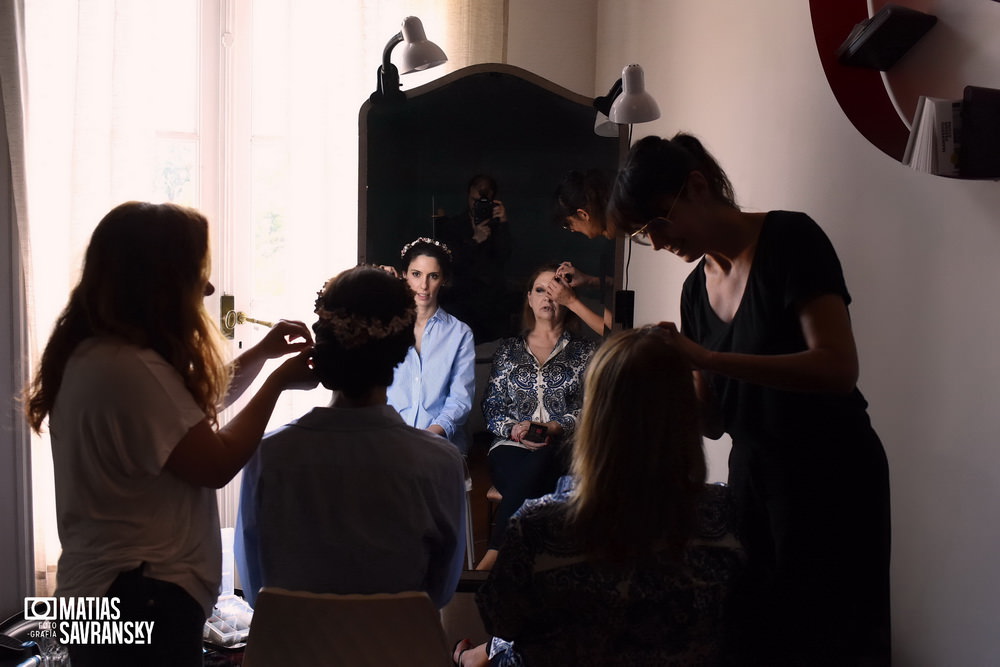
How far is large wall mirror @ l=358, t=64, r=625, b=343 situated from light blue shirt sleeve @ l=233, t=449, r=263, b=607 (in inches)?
31.3

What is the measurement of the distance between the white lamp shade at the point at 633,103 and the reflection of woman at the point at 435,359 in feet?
1.72

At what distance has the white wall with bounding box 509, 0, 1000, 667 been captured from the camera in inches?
49.2

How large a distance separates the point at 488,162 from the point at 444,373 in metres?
0.53

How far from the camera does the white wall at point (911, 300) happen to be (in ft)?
4.10

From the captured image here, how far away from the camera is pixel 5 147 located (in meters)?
2.57

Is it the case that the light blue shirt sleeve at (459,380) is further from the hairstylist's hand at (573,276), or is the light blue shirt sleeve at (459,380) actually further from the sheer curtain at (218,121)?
the sheer curtain at (218,121)

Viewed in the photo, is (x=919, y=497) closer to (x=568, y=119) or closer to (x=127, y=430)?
(x=568, y=119)

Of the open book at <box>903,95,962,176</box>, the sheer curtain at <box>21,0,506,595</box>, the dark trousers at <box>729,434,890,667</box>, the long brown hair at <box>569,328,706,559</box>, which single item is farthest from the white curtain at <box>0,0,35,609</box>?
the open book at <box>903,95,962,176</box>

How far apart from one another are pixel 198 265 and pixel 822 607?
113 centimetres

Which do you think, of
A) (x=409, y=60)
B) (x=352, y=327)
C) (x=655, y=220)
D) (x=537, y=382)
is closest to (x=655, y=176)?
(x=655, y=220)

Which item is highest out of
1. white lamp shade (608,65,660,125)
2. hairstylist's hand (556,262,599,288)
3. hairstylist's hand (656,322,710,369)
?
white lamp shade (608,65,660,125)

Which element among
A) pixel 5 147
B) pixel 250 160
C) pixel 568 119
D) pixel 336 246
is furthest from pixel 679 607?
pixel 5 147

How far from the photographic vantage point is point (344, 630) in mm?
1114

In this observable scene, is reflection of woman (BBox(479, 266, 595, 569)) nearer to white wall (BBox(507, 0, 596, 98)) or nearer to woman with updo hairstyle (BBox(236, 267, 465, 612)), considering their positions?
woman with updo hairstyle (BBox(236, 267, 465, 612))
